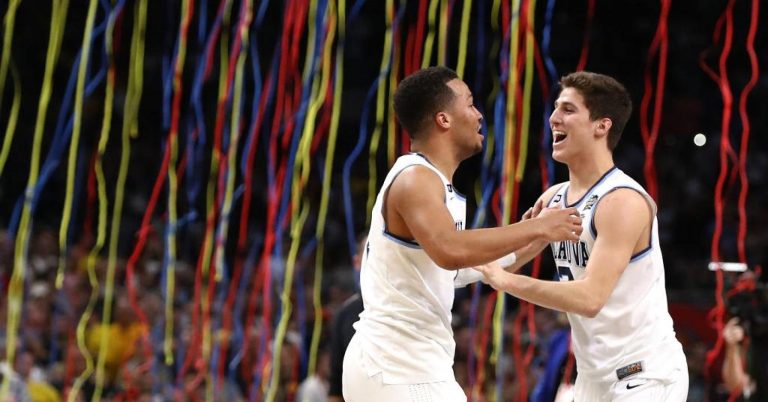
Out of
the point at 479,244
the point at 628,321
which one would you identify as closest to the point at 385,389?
the point at 479,244

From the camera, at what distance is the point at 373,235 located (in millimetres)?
3494

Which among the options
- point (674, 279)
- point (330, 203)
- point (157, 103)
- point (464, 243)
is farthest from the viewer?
point (157, 103)

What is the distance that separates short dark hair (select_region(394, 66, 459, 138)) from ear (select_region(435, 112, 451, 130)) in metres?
0.01

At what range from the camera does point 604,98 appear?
3.77m

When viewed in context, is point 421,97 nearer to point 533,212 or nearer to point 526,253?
point 533,212

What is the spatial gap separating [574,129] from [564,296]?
0.58 meters

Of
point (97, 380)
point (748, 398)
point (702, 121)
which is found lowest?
point (97, 380)

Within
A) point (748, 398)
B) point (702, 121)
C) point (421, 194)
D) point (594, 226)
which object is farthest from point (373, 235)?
point (702, 121)

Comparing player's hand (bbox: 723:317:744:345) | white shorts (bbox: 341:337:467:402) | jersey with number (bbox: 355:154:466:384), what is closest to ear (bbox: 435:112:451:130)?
jersey with number (bbox: 355:154:466:384)

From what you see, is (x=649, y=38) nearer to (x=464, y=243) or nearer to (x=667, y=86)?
(x=667, y=86)

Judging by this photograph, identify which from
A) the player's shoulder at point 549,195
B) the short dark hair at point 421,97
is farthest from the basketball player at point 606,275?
the short dark hair at point 421,97

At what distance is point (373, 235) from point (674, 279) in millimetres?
6128

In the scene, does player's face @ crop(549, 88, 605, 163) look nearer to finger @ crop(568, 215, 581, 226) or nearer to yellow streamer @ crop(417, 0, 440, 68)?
finger @ crop(568, 215, 581, 226)

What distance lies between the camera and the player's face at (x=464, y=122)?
Result: 359 centimetres
